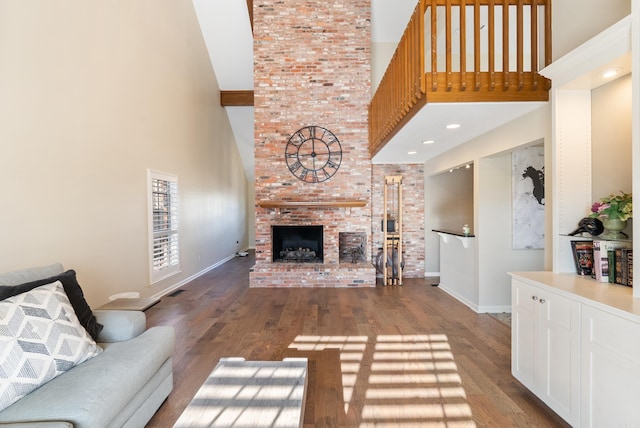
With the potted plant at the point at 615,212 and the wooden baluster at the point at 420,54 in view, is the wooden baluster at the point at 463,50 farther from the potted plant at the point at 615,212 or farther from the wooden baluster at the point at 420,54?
the potted plant at the point at 615,212

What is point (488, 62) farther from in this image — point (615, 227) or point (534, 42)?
point (615, 227)

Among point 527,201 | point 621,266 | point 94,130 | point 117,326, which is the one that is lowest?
point 117,326

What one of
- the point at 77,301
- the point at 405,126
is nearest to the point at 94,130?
the point at 77,301

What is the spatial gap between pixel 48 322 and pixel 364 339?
101 inches

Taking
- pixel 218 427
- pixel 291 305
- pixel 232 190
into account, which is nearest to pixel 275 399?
pixel 218 427

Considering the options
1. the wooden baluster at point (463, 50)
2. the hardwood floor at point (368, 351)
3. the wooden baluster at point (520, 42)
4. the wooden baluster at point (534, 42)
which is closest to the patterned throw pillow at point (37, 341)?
the hardwood floor at point (368, 351)

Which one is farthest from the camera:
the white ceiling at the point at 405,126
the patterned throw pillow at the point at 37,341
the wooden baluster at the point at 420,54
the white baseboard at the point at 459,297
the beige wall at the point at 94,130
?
the white baseboard at the point at 459,297

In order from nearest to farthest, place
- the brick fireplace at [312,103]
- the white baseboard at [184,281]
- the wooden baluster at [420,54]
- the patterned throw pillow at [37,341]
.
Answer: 1. the patterned throw pillow at [37,341]
2. the wooden baluster at [420,54]
3. the white baseboard at [184,281]
4. the brick fireplace at [312,103]

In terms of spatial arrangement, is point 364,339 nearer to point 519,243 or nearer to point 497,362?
point 497,362

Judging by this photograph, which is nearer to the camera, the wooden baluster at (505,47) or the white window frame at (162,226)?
the wooden baluster at (505,47)

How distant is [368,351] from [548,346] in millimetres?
1437

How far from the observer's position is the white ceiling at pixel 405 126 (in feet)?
9.75

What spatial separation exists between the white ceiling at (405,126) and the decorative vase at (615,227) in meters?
1.24

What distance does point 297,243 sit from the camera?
6.03 metres
